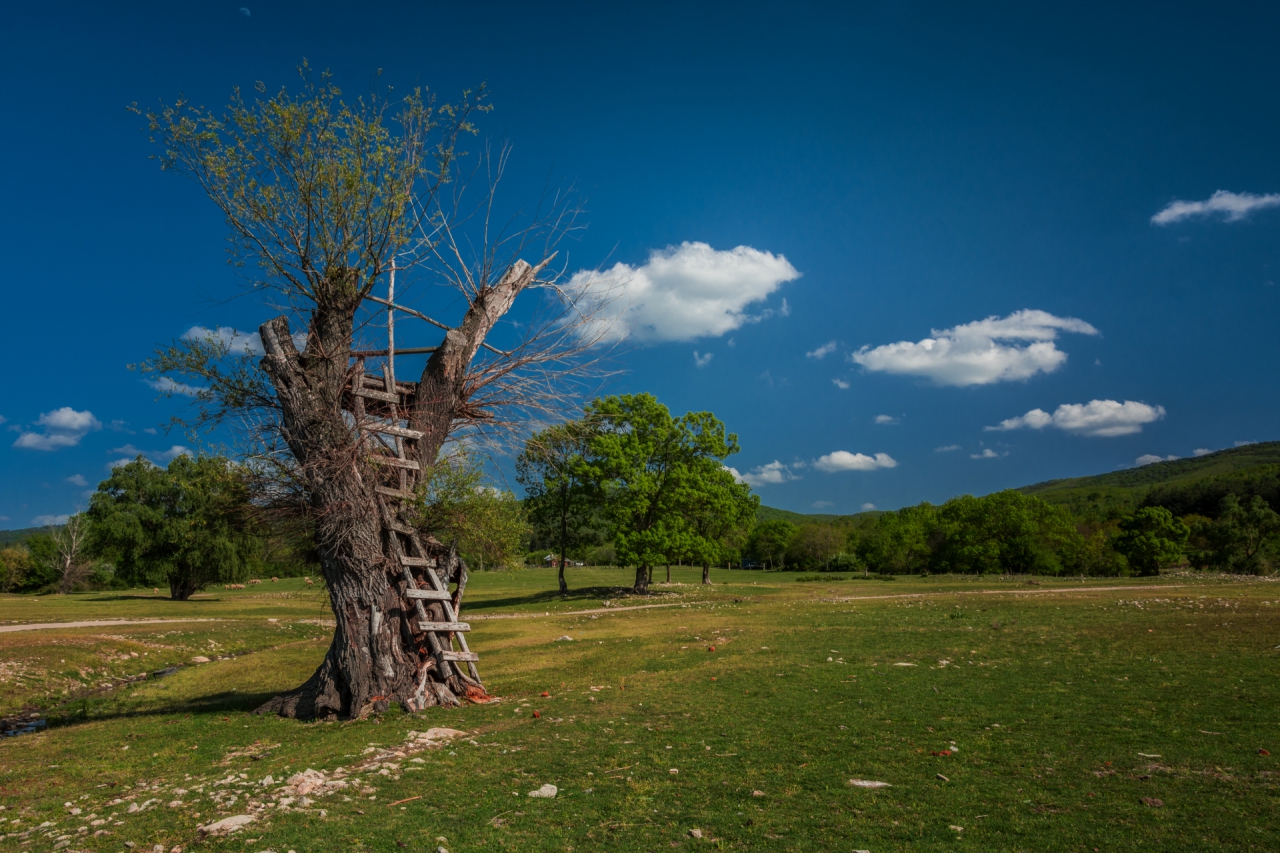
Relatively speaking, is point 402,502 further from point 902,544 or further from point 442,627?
point 902,544

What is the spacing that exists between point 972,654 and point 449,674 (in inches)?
416

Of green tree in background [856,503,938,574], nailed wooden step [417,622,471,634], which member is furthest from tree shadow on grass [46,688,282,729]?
green tree in background [856,503,938,574]

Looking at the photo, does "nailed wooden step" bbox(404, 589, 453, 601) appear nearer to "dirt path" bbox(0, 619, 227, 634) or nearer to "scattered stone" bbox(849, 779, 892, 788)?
"scattered stone" bbox(849, 779, 892, 788)

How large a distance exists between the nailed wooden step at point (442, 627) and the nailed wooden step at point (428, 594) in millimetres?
422

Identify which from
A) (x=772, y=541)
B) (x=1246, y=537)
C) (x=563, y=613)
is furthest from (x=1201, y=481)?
(x=563, y=613)

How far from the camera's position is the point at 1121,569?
206 feet

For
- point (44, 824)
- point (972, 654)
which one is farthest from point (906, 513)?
point (44, 824)

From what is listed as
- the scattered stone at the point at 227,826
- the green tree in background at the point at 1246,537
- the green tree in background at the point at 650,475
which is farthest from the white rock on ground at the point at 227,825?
the green tree in background at the point at 1246,537

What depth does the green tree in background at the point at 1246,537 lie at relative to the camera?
182 ft

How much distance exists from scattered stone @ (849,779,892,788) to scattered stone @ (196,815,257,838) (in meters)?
5.39

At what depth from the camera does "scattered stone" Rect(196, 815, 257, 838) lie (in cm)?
545

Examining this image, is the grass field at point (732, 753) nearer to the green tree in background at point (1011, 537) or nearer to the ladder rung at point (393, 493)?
the ladder rung at point (393, 493)

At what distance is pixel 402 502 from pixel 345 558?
4.21 ft

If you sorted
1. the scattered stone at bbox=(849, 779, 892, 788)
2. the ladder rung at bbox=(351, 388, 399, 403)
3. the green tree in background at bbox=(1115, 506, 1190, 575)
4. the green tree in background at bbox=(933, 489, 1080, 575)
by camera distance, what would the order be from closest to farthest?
the scattered stone at bbox=(849, 779, 892, 788) < the ladder rung at bbox=(351, 388, 399, 403) < the green tree in background at bbox=(1115, 506, 1190, 575) < the green tree in background at bbox=(933, 489, 1080, 575)
